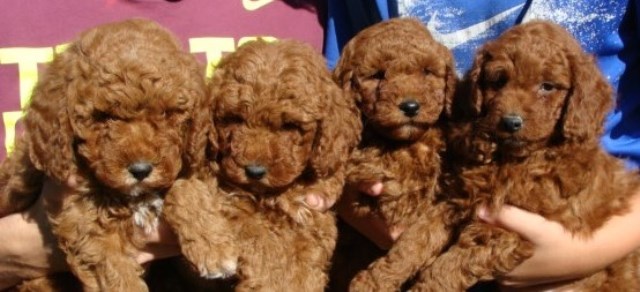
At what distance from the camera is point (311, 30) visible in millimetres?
5660

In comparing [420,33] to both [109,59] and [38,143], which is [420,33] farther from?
[38,143]

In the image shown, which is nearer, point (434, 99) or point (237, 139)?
point (237, 139)

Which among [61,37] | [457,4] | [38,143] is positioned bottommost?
[38,143]

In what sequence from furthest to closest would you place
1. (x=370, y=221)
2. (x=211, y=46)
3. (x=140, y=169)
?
(x=211, y=46) → (x=370, y=221) → (x=140, y=169)

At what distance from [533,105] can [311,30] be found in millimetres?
2043

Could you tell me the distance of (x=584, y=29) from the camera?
188 inches

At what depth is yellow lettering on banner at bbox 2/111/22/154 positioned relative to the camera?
4.96 m

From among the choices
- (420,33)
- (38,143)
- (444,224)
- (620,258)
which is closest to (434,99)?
(420,33)

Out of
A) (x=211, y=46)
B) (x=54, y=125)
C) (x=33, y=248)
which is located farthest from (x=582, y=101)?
(x=33, y=248)

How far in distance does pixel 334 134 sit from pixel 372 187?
0.50 m

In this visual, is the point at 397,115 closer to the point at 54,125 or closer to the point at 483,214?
the point at 483,214

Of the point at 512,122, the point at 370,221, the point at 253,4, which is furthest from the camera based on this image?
the point at 253,4

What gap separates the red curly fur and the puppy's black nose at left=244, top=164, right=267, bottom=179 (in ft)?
1.13

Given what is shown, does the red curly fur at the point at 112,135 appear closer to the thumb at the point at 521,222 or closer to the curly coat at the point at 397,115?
the curly coat at the point at 397,115
